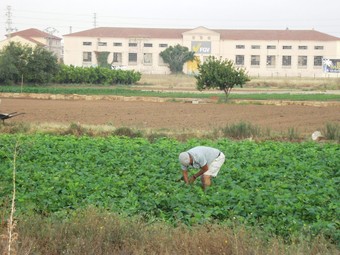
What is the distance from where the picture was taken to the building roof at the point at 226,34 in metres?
99.6

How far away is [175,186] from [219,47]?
88915 mm

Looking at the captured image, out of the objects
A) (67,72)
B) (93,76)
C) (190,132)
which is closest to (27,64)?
(67,72)

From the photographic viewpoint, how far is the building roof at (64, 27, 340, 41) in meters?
99.6

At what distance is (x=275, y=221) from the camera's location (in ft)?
30.9

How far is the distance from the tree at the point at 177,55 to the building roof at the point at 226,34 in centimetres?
427

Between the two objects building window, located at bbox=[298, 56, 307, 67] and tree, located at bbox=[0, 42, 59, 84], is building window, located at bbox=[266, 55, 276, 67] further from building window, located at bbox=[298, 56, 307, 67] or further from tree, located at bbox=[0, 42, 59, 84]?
tree, located at bbox=[0, 42, 59, 84]

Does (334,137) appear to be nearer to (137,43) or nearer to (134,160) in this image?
(134,160)

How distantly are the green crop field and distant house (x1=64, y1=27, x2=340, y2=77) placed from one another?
272 ft

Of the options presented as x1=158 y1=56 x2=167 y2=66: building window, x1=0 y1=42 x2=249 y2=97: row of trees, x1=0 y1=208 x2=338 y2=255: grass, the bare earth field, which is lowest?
the bare earth field

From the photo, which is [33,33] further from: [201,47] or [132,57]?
[201,47]

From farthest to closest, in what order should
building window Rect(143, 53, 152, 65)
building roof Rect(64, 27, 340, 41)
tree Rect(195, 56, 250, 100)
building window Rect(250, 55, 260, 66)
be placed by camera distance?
Result: 1. building window Rect(143, 53, 152, 65)
2. building window Rect(250, 55, 260, 66)
3. building roof Rect(64, 27, 340, 41)
4. tree Rect(195, 56, 250, 100)

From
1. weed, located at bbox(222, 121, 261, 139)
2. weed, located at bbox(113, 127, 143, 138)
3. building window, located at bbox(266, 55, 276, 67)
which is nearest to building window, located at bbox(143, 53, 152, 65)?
building window, located at bbox(266, 55, 276, 67)

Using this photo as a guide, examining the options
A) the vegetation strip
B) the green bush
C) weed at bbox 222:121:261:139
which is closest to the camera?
weed at bbox 222:121:261:139

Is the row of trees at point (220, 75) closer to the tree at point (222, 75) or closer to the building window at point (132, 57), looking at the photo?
the tree at point (222, 75)
